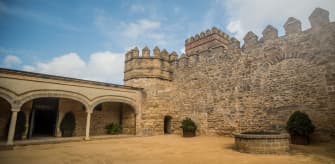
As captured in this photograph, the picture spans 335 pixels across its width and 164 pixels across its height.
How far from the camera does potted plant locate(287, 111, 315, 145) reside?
21.6 feet

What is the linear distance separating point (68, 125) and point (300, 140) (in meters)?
11.4

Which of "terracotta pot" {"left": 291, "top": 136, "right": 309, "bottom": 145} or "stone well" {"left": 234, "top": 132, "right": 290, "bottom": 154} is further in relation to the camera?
"terracotta pot" {"left": 291, "top": 136, "right": 309, "bottom": 145}

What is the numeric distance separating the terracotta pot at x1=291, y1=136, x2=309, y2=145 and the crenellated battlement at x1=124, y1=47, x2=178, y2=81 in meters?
8.07

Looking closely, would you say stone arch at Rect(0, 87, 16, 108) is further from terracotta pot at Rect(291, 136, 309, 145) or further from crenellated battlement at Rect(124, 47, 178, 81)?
terracotta pot at Rect(291, 136, 309, 145)

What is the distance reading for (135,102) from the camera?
39.1ft

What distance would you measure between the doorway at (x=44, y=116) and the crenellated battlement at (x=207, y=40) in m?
11.6

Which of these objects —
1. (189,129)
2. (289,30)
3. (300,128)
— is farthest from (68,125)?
(289,30)

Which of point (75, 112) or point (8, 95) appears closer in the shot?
point (8, 95)

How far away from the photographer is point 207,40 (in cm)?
1669

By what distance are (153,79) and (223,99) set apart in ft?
15.8

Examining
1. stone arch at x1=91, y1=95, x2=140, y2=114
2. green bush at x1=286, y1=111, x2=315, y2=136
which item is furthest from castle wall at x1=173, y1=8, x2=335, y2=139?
stone arch at x1=91, y1=95, x2=140, y2=114

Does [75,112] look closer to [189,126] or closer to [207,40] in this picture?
[189,126]

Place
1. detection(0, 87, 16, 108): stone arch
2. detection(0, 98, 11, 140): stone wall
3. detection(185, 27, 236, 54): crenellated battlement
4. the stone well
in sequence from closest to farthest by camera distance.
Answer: the stone well → detection(0, 87, 16, 108): stone arch → detection(0, 98, 11, 140): stone wall → detection(185, 27, 236, 54): crenellated battlement

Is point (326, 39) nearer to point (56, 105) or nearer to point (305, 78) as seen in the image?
point (305, 78)
